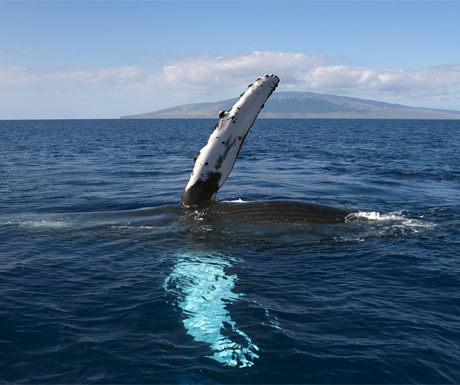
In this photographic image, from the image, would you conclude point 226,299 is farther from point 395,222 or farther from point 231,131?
point 395,222

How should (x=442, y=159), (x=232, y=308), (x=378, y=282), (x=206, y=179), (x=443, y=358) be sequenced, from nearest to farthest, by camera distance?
(x=443, y=358)
(x=232, y=308)
(x=378, y=282)
(x=206, y=179)
(x=442, y=159)

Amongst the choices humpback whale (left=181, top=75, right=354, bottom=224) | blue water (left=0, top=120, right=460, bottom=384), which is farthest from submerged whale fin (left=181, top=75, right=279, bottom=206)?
blue water (left=0, top=120, right=460, bottom=384)

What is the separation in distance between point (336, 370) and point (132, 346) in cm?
269

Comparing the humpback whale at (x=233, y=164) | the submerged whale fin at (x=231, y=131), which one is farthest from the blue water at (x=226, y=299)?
the submerged whale fin at (x=231, y=131)

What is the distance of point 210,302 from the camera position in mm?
7086

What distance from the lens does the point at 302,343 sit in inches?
233

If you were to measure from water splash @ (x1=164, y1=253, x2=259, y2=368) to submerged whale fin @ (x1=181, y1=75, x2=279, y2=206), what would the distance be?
2.53m

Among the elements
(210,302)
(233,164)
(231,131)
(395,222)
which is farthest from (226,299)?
(395,222)

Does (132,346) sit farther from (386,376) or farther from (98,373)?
(386,376)

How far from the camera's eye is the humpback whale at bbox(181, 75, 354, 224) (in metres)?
10.4

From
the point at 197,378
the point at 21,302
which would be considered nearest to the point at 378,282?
the point at 197,378

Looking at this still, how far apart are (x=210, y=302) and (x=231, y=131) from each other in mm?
4668

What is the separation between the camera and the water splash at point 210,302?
5.73 metres

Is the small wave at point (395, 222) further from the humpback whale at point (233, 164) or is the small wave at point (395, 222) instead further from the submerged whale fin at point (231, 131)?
the submerged whale fin at point (231, 131)
